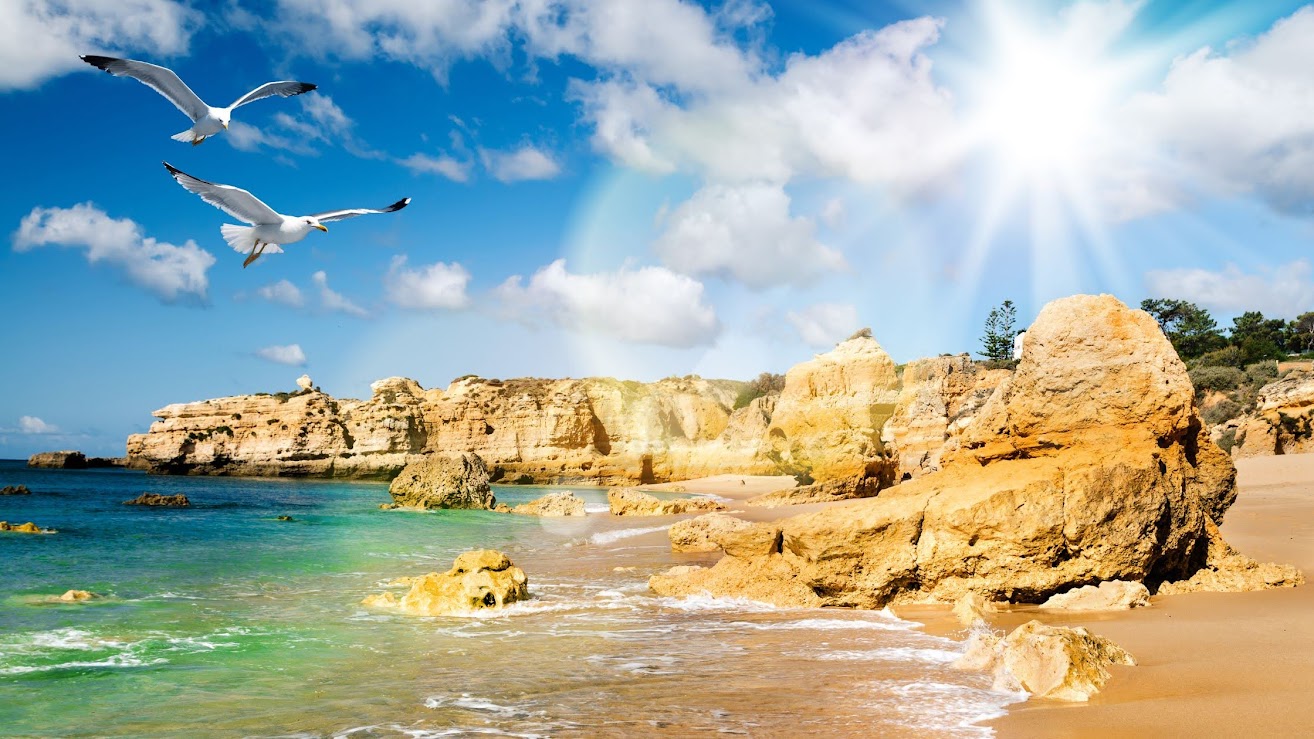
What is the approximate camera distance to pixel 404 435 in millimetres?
65125

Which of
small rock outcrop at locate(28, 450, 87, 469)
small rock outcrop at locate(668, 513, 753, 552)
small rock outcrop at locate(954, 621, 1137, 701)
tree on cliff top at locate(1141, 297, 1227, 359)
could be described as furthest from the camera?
small rock outcrop at locate(28, 450, 87, 469)

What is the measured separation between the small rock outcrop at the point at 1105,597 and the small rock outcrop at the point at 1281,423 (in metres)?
17.1

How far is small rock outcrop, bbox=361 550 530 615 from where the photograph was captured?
9414 mm

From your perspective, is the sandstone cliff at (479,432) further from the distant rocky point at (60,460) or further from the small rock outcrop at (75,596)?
the small rock outcrop at (75,596)

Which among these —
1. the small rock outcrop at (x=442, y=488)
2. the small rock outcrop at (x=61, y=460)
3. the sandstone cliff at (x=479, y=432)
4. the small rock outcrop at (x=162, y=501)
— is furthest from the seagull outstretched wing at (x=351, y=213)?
the small rock outcrop at (x=61, y=460)

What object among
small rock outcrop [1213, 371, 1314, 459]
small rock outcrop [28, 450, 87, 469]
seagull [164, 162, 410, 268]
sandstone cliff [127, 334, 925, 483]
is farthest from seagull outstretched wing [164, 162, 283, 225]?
small rock outcrop [28, 450, 87, 469]

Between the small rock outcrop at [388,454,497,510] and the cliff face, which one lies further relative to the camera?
the cliff face

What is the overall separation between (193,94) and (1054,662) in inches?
400

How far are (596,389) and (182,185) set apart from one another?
200 feet

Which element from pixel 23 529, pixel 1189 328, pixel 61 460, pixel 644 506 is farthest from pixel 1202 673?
pixel 61 460

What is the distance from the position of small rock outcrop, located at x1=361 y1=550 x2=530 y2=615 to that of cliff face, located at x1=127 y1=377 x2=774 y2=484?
50.7 metres

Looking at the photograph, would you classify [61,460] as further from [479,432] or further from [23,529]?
[23,529]

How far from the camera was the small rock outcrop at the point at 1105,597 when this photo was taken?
747cm

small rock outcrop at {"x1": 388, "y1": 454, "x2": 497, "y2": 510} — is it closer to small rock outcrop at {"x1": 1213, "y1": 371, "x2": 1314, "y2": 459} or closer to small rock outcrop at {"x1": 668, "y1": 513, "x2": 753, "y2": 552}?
small rock outcrop at {"x1": 668, "y1": 513, "x2": 753, "y2": 552}
